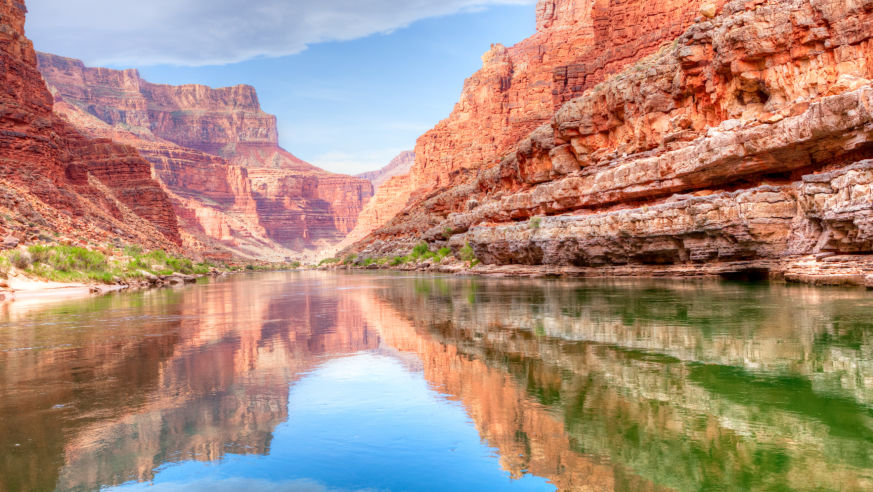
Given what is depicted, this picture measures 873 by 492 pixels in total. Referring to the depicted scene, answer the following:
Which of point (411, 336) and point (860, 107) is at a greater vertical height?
point (860, 107)

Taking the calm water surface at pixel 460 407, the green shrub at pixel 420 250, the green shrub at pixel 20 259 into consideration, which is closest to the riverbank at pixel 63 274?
the green shrub at pixel 20 259

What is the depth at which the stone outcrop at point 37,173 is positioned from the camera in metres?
44.2

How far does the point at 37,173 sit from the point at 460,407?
218 ft

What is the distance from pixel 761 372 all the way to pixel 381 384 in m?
4.68

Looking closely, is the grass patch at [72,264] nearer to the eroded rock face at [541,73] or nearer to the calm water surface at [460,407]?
the calm water surface at [460,407]

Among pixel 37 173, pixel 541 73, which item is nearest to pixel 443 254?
pixel 541 73

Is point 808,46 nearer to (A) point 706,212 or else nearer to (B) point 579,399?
(A) point 706,212

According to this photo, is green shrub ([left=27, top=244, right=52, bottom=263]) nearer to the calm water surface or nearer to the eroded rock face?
the calm water surface

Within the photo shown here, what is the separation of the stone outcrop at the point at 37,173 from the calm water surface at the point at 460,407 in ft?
109

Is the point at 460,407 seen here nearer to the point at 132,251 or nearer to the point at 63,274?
the point at 63,274

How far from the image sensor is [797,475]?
3.79 meters

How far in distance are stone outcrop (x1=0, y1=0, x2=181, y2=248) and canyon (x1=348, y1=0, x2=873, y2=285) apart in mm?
32611

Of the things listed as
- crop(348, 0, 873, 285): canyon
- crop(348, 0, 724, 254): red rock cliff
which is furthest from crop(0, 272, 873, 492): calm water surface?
crop(348, 0, 724, 254): red rock cliff

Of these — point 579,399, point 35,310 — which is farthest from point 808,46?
point 35,310
